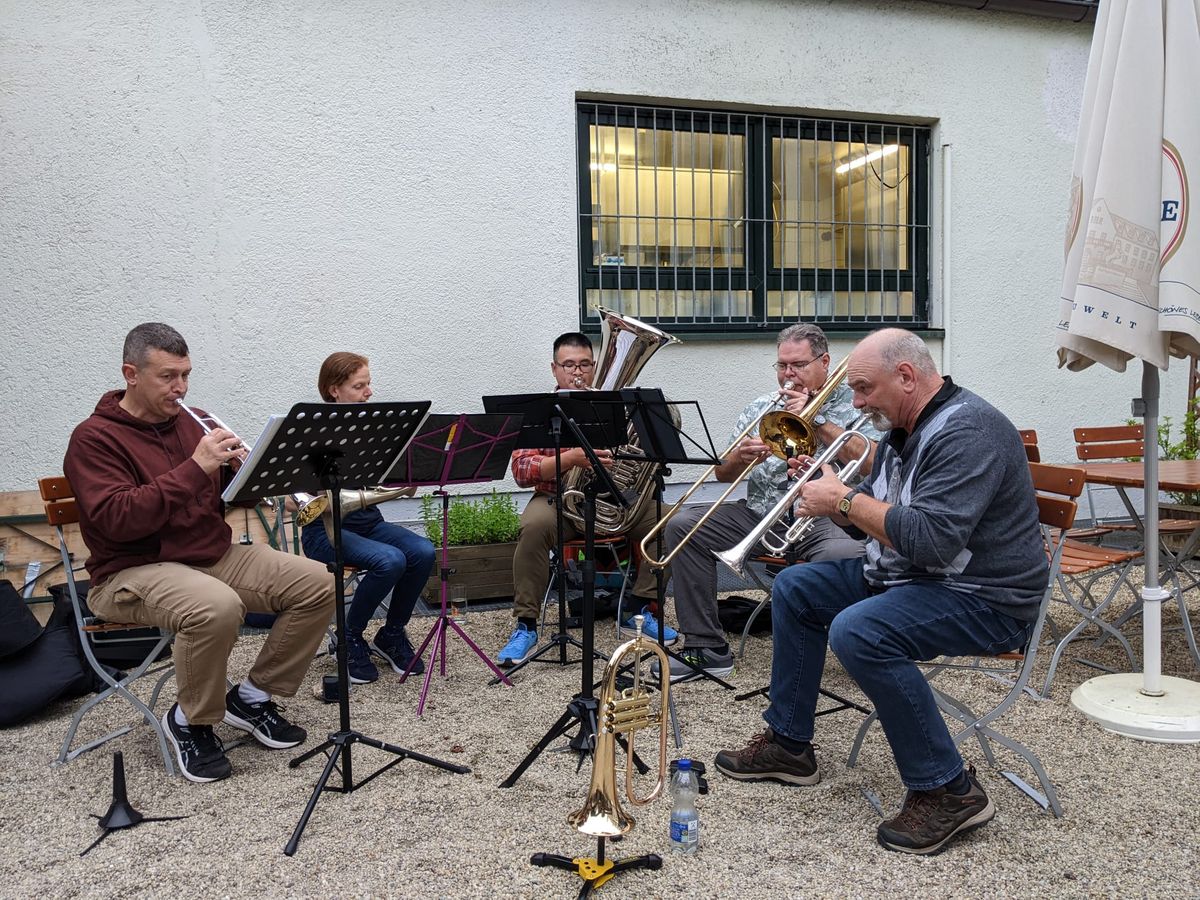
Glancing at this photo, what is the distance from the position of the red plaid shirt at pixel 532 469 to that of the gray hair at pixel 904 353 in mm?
2171

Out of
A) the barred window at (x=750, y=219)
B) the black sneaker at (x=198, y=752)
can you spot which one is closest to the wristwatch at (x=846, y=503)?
the black sneaker at (x=198, y=752)

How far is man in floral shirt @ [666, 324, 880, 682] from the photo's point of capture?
423 centimetres

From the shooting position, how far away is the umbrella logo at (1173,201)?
11.1 ft

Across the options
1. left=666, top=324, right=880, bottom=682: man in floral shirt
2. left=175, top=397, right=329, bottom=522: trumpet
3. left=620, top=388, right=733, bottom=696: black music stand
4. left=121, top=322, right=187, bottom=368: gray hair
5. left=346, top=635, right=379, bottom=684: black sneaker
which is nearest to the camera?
left=121, top=322, right=187, bottom=368: gray hair

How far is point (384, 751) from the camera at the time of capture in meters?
3.49

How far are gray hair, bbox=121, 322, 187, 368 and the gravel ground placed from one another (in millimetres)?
1489

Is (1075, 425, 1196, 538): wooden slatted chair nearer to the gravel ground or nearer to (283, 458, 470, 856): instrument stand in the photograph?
the gravel ground

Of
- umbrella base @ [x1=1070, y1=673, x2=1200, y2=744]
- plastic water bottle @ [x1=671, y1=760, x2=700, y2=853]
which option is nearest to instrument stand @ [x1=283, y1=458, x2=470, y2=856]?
Result: plastic water bottle @ [x1=671, y1=760, x2=700, y2=853]

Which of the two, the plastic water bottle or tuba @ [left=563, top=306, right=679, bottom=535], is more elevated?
tuba @ [left=563, top=306, right=679, bottom=535]

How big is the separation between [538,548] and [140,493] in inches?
76.5

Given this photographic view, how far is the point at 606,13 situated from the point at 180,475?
4382 millimetres

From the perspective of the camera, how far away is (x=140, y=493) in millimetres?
3332

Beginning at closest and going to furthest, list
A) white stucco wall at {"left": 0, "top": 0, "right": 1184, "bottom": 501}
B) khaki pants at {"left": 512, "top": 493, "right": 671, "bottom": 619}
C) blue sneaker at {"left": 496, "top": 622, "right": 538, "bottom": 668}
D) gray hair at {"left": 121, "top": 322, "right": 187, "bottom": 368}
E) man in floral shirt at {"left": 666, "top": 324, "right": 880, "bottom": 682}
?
gray hair at {"left": 121, "top": 322, "right": 187, "bottom": 368}, man in floral shirt at {"left": 666, "top": 324, "right": 880, "bottom": 682}, blue sneaker at {"left": 496, "top": 622, "right": 538, "bottom": 668}, khaki pants at {"left": 512, "top": 493, "right": 671, "bottom": 619}, white stucco wall at {"left": 0, "top": 0, "right": 1184, "bottom": 501}

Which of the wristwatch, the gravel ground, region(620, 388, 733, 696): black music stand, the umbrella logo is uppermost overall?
the umbrella logo
